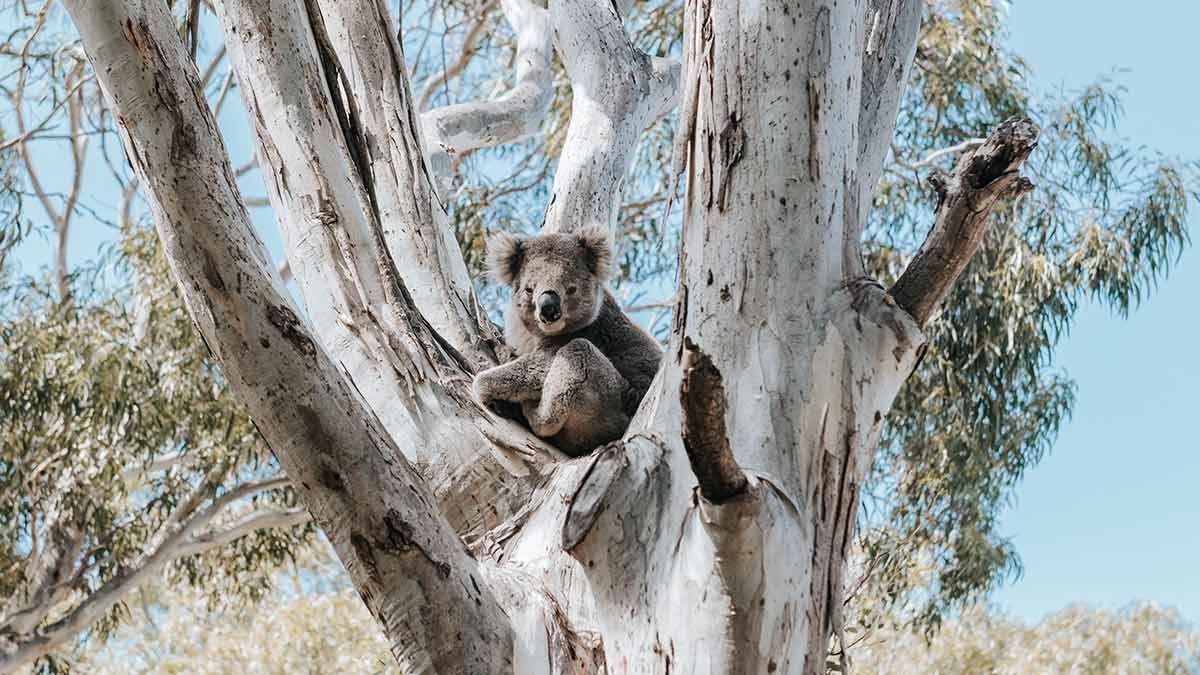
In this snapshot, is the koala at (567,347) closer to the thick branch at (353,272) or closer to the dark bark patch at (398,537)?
the thick branch at (353,272)

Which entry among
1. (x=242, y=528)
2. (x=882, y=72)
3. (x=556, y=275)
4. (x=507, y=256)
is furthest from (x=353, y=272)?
(x=242, y=528)

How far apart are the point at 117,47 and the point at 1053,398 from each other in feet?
24.9

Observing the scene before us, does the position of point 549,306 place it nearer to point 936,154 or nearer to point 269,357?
point 269,357

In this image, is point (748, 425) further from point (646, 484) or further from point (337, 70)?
point (337, 70)

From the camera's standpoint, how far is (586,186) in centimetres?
463

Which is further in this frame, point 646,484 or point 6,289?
point 6,289

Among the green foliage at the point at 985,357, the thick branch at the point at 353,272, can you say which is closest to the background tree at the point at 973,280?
the green foliage at the point at 985,357

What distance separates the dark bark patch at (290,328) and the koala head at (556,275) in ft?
5.55

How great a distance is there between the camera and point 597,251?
13.4 ft

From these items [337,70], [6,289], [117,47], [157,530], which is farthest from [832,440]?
[6,289]

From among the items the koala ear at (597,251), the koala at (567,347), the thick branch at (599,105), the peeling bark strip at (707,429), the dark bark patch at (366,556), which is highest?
the thick branch at (599,105)

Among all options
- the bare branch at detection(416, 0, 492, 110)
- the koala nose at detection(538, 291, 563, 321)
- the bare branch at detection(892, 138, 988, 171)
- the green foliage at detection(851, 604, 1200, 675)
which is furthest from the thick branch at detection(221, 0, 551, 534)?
the green foliage at detection(851, 604, 1200, 675)

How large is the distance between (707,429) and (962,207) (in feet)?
3.10

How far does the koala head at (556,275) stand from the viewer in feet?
13.0
